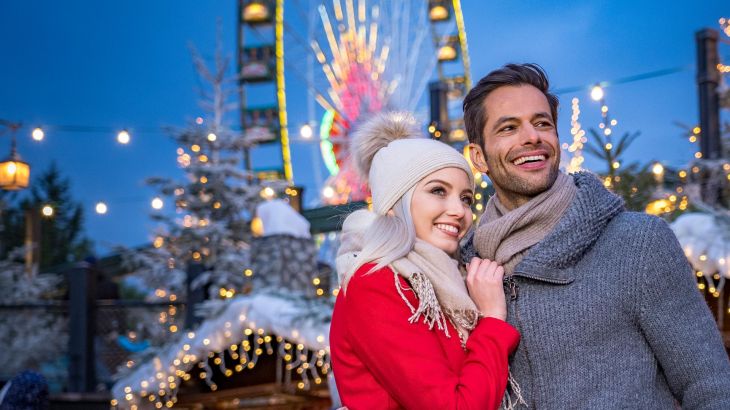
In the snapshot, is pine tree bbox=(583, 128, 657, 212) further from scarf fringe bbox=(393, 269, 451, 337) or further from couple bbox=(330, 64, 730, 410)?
scarf fringe bbox=(393, 269, 451, 337)

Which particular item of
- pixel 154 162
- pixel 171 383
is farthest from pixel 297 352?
pixel 154 162

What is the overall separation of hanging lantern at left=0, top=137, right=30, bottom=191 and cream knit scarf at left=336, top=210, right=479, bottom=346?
10565 mm

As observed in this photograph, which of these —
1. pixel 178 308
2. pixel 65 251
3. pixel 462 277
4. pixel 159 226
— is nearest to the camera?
pixel 462 277

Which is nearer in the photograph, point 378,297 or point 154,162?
point 378,297

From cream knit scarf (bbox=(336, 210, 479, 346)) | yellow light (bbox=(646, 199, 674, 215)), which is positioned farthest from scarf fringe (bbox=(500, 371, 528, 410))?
yellow light (bbox=(646, 199, 674, 215))

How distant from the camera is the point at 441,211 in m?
2.23

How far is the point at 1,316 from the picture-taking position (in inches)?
446

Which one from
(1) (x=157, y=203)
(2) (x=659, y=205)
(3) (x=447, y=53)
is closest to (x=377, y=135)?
(2) (x=659, y=205)

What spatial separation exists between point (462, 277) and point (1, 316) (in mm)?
10362

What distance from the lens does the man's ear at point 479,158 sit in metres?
2.31

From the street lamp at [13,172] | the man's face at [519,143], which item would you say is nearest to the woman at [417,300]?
the man's face at [519,143]

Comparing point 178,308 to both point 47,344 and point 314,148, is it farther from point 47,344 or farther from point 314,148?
point 314,148

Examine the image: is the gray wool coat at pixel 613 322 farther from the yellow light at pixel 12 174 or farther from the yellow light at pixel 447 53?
the yellow light at pixel 447 53

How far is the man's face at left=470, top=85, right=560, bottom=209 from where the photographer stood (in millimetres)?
2180
